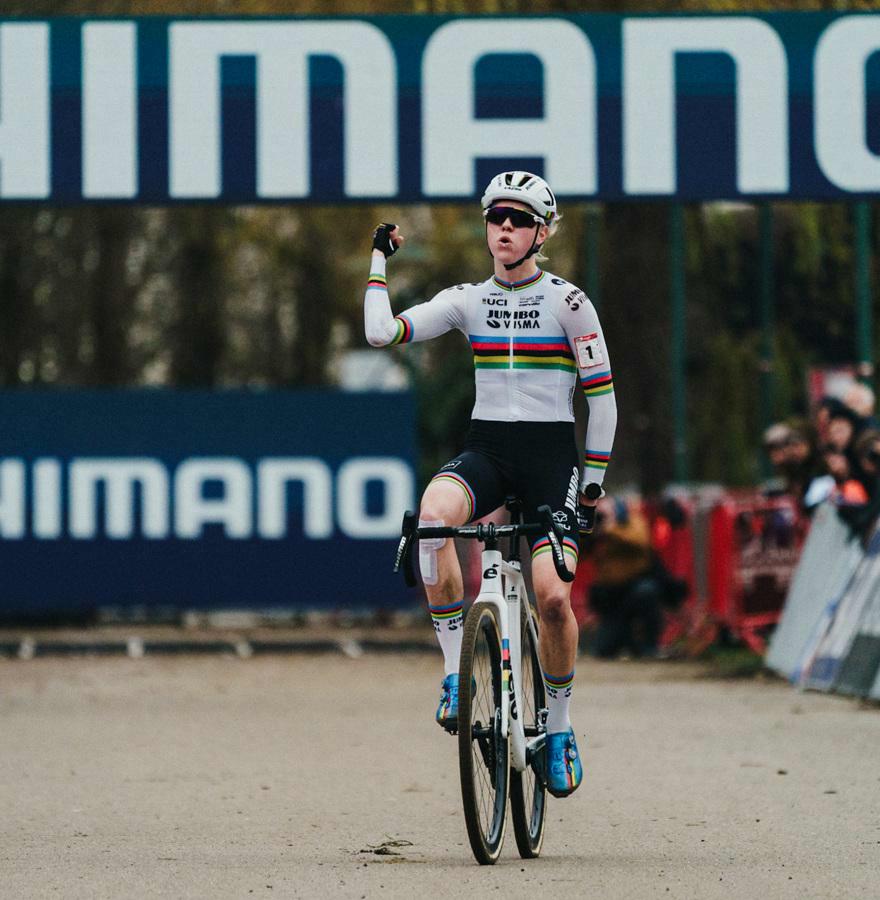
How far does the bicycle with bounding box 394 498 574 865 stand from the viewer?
24.7 feet

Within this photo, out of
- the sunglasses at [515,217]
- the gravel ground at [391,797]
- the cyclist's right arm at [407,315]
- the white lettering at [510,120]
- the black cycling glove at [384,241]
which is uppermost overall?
the white lettering at [510,120]

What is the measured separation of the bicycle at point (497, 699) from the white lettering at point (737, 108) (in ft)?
30.5

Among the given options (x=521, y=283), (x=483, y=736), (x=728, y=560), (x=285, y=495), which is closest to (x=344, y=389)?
(x=285, y=495)

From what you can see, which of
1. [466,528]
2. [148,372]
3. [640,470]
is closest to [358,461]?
[640,470]

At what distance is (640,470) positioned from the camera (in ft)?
78.1

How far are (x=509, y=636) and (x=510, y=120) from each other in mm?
9649

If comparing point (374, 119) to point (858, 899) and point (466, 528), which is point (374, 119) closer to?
point (466, 528)

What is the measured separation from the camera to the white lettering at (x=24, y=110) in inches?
672

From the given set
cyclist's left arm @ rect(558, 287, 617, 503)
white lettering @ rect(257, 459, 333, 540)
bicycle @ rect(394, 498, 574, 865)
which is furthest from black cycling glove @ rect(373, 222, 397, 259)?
white lettering @ rect(257, 459, 333, 540)

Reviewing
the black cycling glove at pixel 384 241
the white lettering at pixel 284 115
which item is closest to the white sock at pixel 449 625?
the black cycling glove at pixel 384 241

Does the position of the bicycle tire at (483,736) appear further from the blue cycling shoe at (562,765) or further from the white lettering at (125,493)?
the white lettering at (125,493)

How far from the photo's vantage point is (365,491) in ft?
68.1

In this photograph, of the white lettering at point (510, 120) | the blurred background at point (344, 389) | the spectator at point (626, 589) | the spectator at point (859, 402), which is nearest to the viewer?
the spectator at point (859, 402)

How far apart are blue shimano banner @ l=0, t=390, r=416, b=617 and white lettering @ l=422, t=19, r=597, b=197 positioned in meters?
4.34
